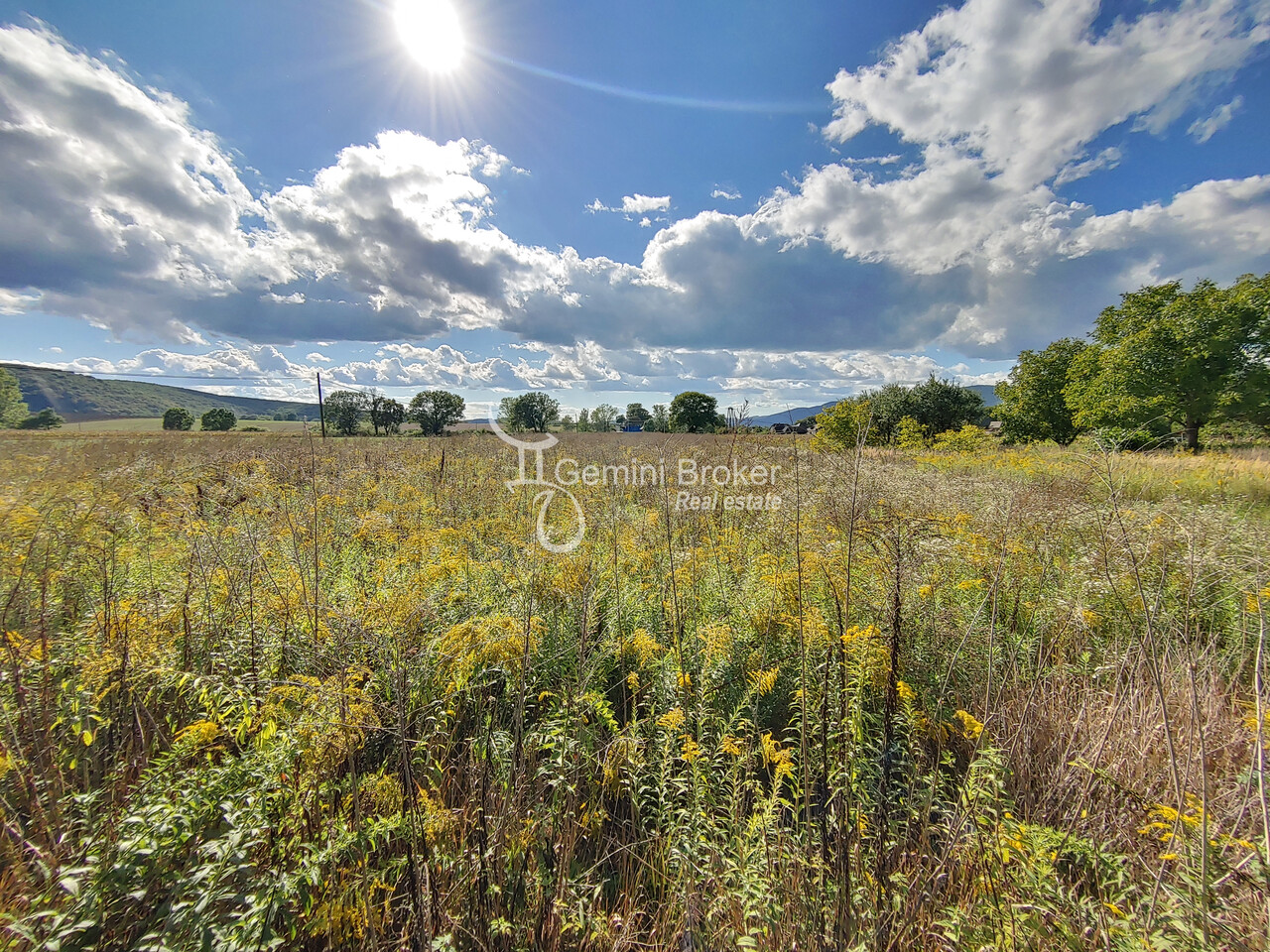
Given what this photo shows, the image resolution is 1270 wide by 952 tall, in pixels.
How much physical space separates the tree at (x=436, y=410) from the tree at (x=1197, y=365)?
121 ft

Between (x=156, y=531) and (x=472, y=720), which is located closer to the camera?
(x=472, y=720)

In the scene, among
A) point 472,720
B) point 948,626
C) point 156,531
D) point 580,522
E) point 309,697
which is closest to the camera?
point 309,697

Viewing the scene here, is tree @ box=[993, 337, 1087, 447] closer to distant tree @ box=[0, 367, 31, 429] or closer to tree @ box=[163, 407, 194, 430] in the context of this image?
distant tree @ box=[0, 367, 31, 429]

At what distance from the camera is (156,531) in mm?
4145

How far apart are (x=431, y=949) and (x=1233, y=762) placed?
3991mm

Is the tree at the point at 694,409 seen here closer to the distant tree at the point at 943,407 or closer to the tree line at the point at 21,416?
the distant tree at the point at 943,407

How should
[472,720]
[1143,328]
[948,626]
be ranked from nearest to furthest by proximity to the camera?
[472,720], [948,626], [1143,328]

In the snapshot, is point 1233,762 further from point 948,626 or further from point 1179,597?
point 1179,597

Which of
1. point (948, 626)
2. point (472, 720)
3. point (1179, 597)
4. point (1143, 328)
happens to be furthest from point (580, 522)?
point (1143, 328)

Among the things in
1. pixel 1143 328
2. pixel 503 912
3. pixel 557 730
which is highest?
pixel 1143 328

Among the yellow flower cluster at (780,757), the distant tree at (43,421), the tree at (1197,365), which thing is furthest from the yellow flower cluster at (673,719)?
the tree at (1197,365)

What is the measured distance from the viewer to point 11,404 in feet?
21.3

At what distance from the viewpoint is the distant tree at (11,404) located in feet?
17.3

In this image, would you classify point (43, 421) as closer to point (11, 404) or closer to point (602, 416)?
point (11, 404)
